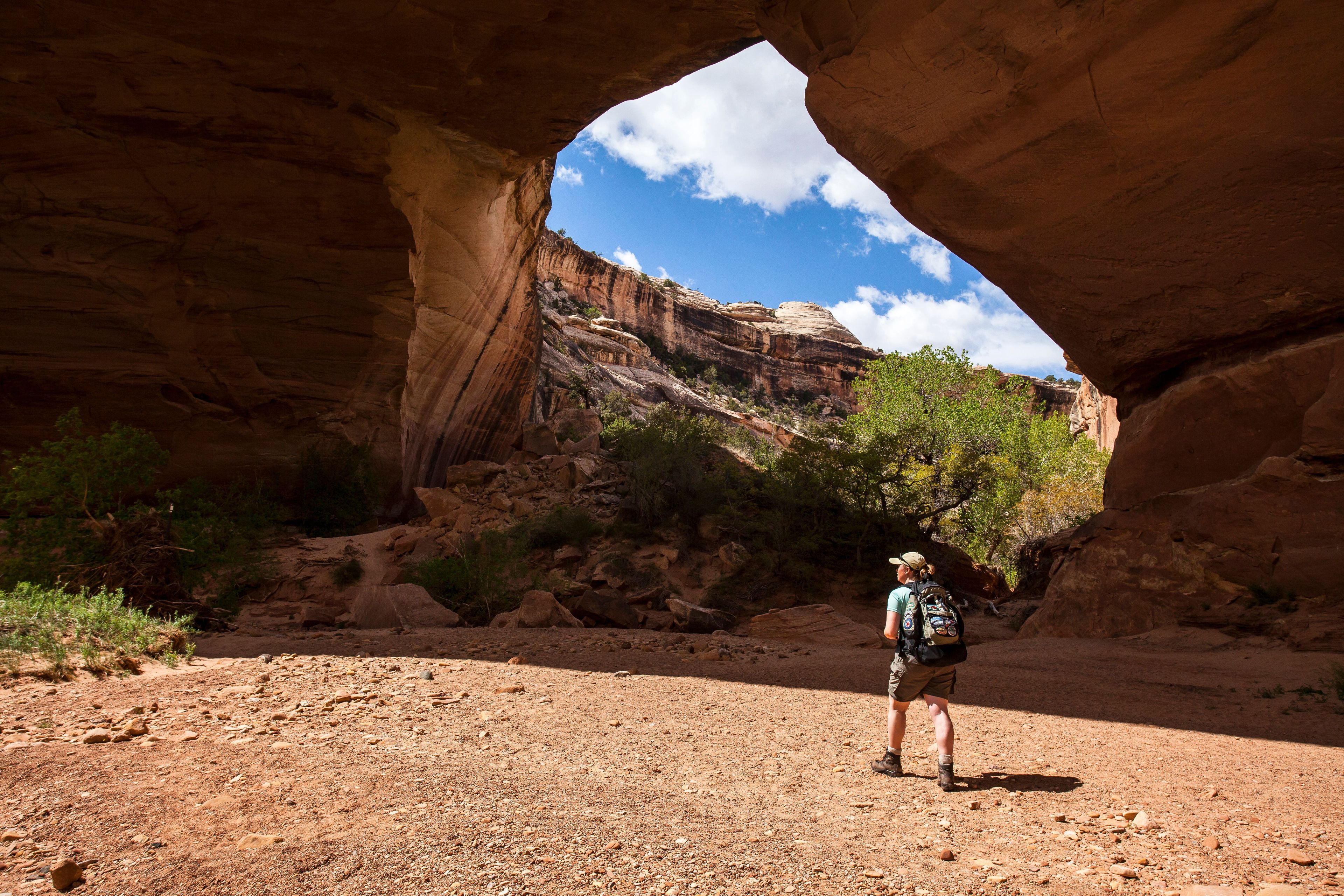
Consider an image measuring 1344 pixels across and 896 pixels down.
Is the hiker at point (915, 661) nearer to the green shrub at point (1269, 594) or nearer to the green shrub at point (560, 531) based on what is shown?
the green shrub at point (1269, 594)

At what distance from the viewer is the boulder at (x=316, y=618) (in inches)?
316

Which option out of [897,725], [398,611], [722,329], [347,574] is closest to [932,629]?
[897,725]

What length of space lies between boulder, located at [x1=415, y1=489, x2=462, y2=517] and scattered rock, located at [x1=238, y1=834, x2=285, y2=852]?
12.2 m

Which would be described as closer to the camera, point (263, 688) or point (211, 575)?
point (263, 688)

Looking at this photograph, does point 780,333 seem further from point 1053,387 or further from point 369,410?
point 369,410

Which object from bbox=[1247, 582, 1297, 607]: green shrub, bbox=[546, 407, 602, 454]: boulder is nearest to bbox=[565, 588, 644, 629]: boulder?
bbox=[1247, 582, 1297, 607]: green shrub

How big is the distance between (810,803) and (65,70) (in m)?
12.0

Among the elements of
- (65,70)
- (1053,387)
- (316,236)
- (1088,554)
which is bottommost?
(1088,554)

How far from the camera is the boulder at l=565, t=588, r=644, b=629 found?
8539 mm

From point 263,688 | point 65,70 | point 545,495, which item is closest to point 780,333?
point 545,495

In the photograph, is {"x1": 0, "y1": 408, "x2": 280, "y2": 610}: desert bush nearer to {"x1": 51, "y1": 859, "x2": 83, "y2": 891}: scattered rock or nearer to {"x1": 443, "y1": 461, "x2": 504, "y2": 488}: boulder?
{"x1": 51, "y1": 859, "x2": 83, "y2": 891}: scattered rock

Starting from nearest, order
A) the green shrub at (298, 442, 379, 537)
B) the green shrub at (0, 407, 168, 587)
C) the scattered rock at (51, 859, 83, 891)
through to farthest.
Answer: the scattered rock at (51, 859, 83, 891), the green shrub at (0, 407, 168, 587), the green shrub at (298, 442, 379, 537)

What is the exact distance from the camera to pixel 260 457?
13516 mm

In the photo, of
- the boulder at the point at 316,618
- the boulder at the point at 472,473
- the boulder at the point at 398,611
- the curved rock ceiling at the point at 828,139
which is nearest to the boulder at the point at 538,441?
the boulder at the point at 472,473
